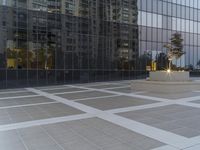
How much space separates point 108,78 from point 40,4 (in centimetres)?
1258

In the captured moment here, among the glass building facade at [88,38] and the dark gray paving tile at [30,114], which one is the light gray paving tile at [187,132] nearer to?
the dark gray paving tile at [30,114]

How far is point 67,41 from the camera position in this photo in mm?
28219

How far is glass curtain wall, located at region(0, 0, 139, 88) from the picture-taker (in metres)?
24.8

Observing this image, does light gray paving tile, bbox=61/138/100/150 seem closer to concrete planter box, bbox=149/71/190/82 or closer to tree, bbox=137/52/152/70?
concrete planter box, bbox=149/71/190/82

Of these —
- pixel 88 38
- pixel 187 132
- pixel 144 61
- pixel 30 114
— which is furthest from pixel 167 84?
pixel 144 61

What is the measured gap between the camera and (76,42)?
2886 cm

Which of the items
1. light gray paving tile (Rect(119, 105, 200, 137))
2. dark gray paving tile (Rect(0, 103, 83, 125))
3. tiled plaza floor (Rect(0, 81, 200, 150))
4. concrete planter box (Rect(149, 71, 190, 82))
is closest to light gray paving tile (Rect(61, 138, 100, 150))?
tiled plaza floor (Rect(0, 81, 200, 150))

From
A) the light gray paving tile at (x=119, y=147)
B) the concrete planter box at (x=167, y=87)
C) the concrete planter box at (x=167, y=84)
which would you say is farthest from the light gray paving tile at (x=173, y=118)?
the concrete planter box at (x=167, y=84)

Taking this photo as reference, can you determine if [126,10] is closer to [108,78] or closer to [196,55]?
[108,78]

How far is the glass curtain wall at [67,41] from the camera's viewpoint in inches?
978

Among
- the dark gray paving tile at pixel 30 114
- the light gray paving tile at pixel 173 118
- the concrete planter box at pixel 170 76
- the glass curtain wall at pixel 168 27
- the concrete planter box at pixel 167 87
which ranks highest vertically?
the glass curtain wall at pixel 168 27

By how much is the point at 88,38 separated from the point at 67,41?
119 inches

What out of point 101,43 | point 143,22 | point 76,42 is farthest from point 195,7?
point 76,42

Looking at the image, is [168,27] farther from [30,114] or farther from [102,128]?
[102,128]
